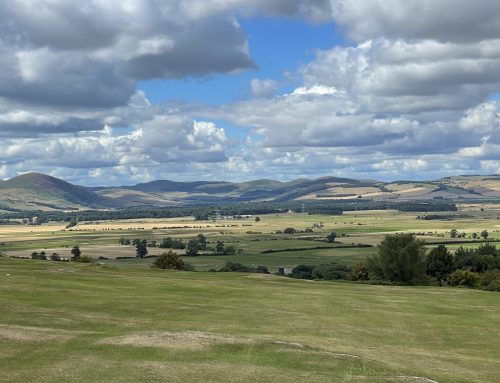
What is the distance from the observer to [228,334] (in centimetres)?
4078

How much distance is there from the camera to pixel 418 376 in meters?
32.4

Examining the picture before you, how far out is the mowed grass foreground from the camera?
30.8 metres

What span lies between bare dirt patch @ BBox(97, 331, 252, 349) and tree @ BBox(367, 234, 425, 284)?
91.7m

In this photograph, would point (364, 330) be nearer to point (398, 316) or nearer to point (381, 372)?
point (398, 316)

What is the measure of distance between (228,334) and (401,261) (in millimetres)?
90367

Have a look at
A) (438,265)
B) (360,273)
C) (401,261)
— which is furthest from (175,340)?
(438,265)

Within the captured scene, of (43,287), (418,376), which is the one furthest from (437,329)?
(43,287)

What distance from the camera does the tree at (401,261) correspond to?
125 m

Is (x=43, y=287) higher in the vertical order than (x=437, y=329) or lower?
higher

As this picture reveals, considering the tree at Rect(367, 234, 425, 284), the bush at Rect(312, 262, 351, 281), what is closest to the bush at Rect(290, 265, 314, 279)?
the bush at Rect(312, 262, 351, 281)

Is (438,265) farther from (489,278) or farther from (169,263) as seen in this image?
(169,263)

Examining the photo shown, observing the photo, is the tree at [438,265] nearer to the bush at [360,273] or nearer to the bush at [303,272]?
the bush at [360,273]

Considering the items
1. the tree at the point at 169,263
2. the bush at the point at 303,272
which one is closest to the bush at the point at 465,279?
the bush at the point at 303,272

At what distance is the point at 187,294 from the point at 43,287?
47.4 feet
